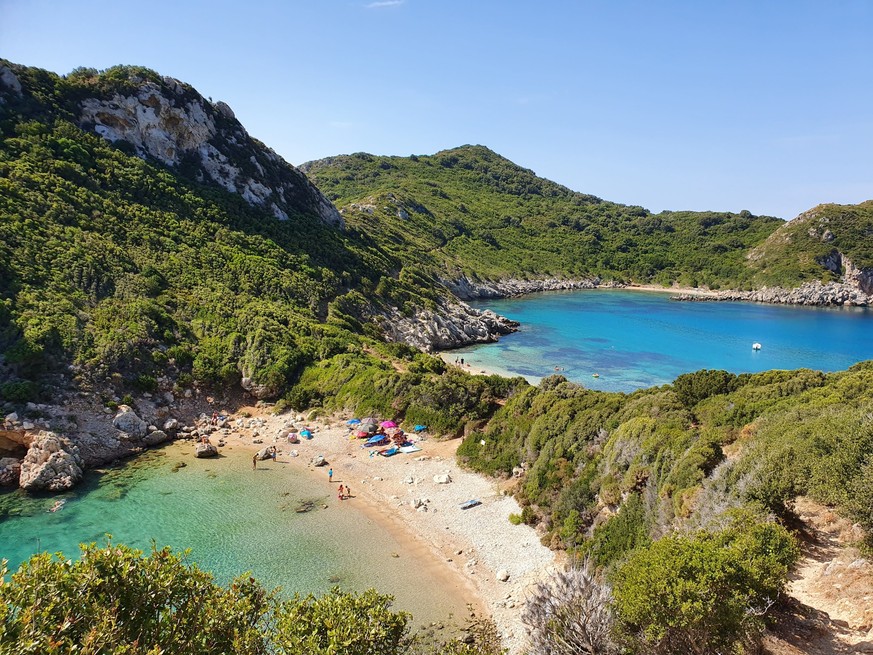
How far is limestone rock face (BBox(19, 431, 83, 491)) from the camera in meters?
23.8

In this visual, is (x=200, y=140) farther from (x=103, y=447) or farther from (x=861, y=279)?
(x=861, y=279)

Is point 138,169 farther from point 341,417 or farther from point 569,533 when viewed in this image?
point 569,533

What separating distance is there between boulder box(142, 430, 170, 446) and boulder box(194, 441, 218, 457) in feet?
10.4

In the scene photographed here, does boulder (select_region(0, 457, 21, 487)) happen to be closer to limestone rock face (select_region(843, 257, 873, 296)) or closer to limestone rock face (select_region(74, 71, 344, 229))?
limestone rock face (select_region(74, 71, 344, 229))

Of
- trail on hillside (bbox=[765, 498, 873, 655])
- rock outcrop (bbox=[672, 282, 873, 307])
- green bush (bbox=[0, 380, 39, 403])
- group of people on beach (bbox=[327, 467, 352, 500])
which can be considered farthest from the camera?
rock outcrop (bbox=[672, 282, 873, 307])

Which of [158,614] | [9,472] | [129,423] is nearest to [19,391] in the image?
[9,472]

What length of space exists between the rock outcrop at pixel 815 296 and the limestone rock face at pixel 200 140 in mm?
100177

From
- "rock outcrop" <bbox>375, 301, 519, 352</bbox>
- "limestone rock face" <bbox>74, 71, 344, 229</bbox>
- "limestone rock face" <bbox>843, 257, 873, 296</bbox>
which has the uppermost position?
"limestone rock face" <bbox>74, 71, 344, 229</bbox>

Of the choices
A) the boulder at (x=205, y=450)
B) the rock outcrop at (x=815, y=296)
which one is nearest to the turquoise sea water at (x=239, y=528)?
the boulder at (x=205, y=450)

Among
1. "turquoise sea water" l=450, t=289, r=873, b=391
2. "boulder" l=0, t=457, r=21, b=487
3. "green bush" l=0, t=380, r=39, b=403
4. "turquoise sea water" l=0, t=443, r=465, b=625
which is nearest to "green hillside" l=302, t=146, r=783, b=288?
"turquoise sea water" l=450, t=289, r=873, b=391

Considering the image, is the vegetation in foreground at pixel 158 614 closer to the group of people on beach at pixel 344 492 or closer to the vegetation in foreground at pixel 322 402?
the vegetation in foreground at pixel 322 402

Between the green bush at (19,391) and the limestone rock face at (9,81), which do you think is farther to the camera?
the limestone rock face at (9,81)

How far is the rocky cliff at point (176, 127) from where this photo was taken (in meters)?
51.7

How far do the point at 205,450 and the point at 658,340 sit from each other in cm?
6624
